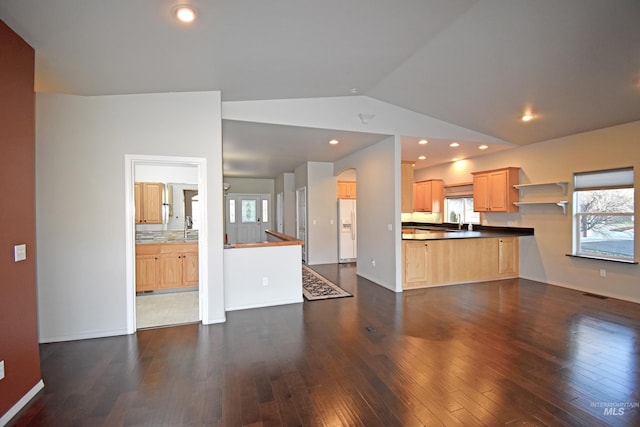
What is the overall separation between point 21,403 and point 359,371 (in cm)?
251

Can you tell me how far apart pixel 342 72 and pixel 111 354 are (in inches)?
156

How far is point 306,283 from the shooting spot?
573cm

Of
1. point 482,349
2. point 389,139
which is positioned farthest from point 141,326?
point 389,139

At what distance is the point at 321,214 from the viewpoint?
25.5 ft

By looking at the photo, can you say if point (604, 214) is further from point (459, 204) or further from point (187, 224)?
point (187, 224)

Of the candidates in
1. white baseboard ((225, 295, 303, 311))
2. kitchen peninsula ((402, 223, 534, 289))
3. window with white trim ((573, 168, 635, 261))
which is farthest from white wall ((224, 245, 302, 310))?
window with white trim ((573, 168, 635, 261))

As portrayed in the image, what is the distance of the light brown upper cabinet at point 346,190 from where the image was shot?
26.5 feet

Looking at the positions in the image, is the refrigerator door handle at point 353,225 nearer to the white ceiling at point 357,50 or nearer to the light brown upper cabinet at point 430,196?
the light brown upper cabinet at point 430,196

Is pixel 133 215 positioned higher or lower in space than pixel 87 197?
lower

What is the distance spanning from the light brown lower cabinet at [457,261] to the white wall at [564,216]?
40cm

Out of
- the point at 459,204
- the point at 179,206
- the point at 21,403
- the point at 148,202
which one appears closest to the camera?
the point at 21,403

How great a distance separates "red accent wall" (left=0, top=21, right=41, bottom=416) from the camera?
6.55 ft

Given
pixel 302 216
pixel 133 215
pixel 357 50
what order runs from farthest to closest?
1. pixel 302 216
2. pixel 133 215
3. pixel 357 50

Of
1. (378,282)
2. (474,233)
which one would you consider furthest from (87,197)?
(474,233)
